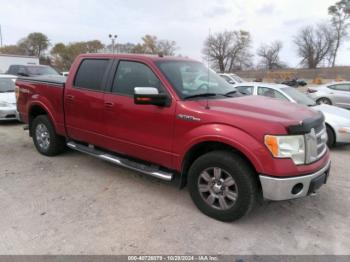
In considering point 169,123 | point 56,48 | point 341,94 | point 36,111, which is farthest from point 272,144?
point 56,48

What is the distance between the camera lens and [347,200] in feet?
14.0

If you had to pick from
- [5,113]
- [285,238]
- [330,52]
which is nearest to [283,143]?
[285,238]

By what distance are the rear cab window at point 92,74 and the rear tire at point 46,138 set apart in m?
1.15

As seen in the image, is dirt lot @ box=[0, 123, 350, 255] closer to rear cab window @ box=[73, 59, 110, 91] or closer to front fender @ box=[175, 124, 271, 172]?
front fender @ box=[175, 124, 271, 172]

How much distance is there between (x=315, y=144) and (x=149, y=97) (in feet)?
6.45

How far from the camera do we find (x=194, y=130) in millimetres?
3625

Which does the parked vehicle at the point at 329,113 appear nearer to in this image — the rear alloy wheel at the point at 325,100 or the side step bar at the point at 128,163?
the side step bar at the point at 128,163

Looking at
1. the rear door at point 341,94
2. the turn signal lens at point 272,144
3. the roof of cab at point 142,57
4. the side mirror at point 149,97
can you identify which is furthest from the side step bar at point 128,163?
the rear door at point 341,94

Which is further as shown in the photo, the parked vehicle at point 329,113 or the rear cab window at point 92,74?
the parked vehicle at point 329,113

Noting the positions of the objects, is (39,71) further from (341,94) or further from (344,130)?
(341,94)

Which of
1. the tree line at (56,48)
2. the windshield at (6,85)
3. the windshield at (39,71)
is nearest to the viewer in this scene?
the windshield at (6,85)

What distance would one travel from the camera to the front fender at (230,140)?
3209 mm

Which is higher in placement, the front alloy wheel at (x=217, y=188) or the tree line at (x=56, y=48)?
the tree line at (x=56, y=48)

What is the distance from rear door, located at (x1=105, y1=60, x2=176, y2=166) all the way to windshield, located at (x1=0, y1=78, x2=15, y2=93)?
680 centimetres
